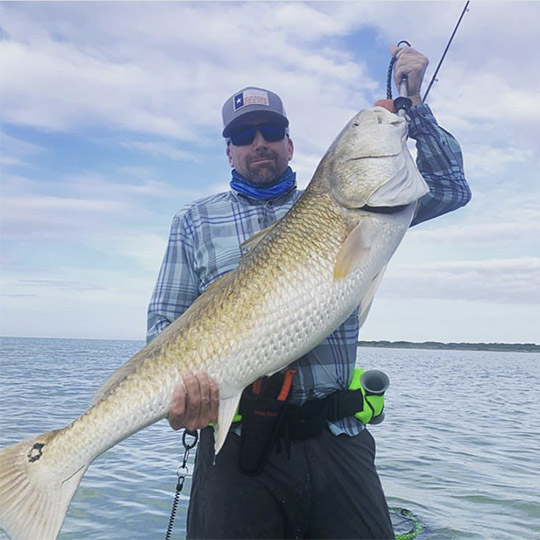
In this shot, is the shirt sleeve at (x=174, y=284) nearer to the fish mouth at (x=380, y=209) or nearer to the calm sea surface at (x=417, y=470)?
the fish mouth at (x=380, y=209)

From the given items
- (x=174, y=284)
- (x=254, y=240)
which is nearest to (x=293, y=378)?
(x=254, y=240)

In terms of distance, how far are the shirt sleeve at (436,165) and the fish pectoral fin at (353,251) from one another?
0.76 meters

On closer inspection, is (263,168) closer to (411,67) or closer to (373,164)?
(373,164)

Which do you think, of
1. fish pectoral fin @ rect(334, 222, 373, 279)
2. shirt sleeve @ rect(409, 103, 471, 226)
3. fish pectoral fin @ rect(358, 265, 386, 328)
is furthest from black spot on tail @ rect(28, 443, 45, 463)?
shirt sleeve @ rect(409, 103, 471, 226)

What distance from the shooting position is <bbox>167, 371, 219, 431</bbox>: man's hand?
3.01 meters

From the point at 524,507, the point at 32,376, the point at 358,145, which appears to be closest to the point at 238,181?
the point at 358,145

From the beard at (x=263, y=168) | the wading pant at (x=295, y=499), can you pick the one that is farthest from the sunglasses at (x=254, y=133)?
the wading pant at (x=295, y=499)

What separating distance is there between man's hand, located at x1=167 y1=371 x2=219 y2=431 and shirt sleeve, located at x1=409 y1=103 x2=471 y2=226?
1771mm

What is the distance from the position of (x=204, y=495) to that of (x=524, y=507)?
610 cm

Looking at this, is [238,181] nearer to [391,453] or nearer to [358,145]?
[358,145]

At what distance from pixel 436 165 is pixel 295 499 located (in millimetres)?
2183

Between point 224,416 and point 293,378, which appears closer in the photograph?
point 224,416

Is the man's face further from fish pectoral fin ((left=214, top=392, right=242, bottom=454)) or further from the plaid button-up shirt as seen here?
fish pectoral fin ((left=214, top=392, right=242, bottom=454))

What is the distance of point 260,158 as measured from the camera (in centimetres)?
397
